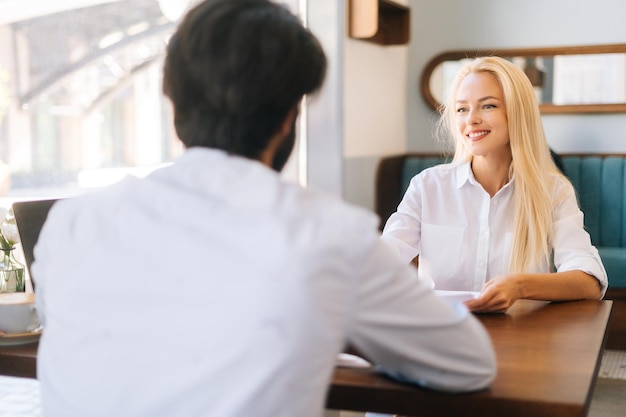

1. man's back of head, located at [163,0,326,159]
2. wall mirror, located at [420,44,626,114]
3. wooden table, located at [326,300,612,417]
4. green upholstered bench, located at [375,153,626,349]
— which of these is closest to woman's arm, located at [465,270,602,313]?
wooden table, located at [326,300,612,417]

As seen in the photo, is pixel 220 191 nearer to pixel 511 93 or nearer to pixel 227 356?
pixel 227 356

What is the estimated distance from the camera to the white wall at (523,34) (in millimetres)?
4656

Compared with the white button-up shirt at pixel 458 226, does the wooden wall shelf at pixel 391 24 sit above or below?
above

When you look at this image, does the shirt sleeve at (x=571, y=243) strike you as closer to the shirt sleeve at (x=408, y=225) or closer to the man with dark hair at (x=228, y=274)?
the shirt sleeve at (x=408, y=225)

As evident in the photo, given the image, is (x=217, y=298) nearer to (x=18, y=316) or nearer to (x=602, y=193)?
(x=18, y=316)

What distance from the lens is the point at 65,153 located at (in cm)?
338

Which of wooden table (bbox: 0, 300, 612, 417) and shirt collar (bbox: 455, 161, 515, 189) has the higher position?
shirt collar (bbox: 455, 161, 515, 189)

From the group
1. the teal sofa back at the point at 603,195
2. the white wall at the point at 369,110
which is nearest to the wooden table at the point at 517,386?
the white wall at the point at 369,110

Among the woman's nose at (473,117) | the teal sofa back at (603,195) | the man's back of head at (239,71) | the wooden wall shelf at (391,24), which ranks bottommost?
the teal sofa back at (603,195)

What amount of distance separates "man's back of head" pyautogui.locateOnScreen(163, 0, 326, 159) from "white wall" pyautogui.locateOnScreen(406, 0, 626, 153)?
4008 millimetres

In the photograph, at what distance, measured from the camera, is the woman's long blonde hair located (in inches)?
86.0

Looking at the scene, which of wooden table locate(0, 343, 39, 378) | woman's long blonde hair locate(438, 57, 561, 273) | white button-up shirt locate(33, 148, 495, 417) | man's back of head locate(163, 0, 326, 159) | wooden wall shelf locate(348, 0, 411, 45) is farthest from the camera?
wooden wall shelf locate(348, 0, 411, 45)

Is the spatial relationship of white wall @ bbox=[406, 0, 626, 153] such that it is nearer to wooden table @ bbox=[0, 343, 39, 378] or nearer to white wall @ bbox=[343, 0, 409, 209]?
white wall @ bbox=[343, 0, 409, 209]

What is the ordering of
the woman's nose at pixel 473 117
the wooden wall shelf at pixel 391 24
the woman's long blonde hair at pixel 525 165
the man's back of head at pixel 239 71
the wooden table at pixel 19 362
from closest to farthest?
the man's back of head at pixel 239 71, the wooden table at pixel 19 362, the woman's long blonde hair at pixel 525 165, the woman's nose at pixel 473 117, the wooden wall shelf at pixel 391 24
